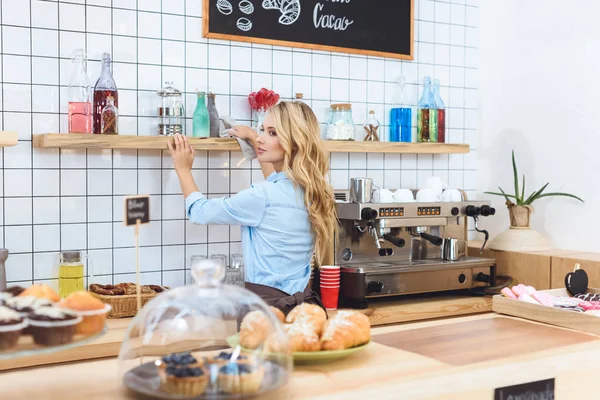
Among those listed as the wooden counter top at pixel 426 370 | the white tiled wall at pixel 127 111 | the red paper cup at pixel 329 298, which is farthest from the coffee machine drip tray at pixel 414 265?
the wooden counter top at pixel 426 370

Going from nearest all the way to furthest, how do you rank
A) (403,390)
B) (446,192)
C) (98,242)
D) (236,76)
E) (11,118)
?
(403,390), (11,118), (98,242), (236,76), (446,192)

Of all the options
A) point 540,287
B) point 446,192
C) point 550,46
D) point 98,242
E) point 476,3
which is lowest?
point 540,287

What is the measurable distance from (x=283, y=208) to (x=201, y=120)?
68 cm

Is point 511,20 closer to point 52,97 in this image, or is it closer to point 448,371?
point 52,97

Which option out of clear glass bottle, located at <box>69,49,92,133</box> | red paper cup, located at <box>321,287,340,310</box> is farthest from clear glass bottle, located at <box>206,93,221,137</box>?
red paper cup, located at <box>321,287,340,310</box>

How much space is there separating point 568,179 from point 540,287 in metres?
0.64

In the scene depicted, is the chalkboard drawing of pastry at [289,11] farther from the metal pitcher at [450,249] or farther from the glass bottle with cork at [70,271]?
the glass bottle with cork at [70,271]

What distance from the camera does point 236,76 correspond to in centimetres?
358

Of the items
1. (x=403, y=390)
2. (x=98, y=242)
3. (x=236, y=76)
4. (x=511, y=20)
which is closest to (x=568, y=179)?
(x=511, y=20)

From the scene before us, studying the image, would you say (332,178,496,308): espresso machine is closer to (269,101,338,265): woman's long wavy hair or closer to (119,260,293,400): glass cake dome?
(269,101,338,265): woman's long wavy hair

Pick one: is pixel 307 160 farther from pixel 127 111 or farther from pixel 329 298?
pixel 127 111

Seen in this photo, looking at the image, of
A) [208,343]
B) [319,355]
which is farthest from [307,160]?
[208,343]

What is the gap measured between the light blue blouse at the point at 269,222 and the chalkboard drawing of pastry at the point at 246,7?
1015 millimetres

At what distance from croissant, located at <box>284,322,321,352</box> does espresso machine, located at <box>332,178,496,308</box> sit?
1.62 meters
